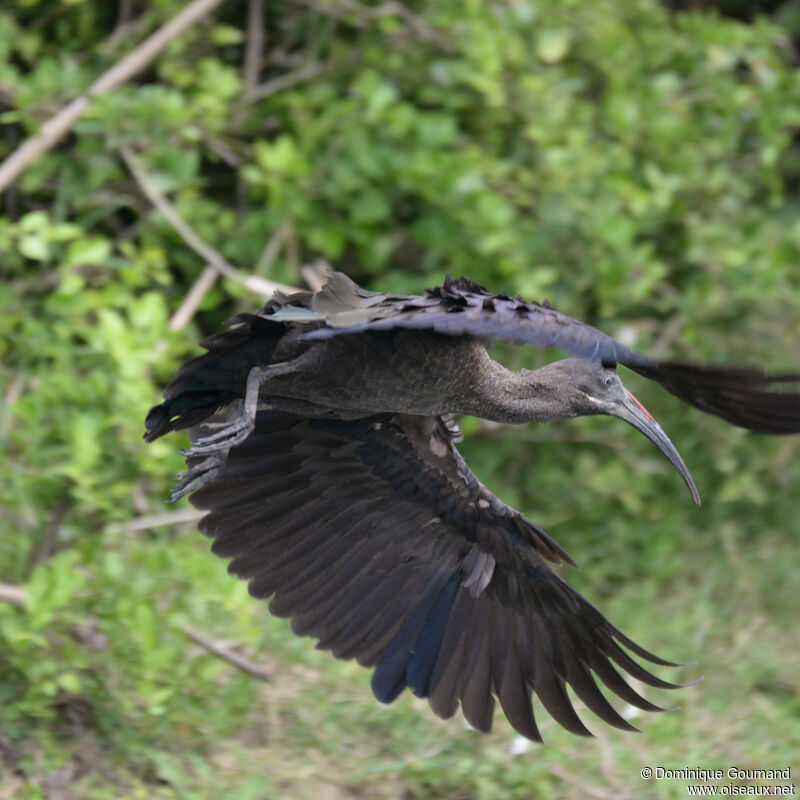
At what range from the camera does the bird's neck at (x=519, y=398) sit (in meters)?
3.86

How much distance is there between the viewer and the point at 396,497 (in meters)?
4.30

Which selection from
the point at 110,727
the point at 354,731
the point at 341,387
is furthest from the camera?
the point at 354,731

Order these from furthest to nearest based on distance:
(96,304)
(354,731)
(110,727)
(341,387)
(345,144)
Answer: (345,144), (96,304), (354,731), (110,727), (341,387)

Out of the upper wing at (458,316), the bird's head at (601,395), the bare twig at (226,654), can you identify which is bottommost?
the bare twig at (226,654)

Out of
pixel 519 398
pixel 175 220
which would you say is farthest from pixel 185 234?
pixel 519 398

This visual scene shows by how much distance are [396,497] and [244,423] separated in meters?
0.76

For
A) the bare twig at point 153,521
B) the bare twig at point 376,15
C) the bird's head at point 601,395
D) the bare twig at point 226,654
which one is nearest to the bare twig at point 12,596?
the bare twig at point 226,654

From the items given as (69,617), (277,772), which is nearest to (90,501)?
(69,617)

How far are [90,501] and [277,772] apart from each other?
1.11 meters

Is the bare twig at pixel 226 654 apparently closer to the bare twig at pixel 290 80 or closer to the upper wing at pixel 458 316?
the upper wing at pixel 458 316

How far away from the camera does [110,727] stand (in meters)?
4.12

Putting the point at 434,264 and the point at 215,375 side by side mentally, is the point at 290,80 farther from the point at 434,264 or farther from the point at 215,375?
the point at 215,375

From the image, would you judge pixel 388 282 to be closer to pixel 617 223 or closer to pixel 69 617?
pixel 617 223

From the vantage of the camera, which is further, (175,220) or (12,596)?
(175,220)
